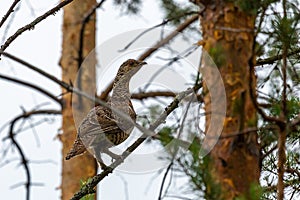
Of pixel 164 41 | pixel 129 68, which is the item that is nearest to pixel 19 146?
pixel 164 41

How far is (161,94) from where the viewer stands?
6.48m

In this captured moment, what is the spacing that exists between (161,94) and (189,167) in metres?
4.05

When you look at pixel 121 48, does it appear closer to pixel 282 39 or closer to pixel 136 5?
pixel 136 5

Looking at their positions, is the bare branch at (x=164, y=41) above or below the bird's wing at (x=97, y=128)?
above

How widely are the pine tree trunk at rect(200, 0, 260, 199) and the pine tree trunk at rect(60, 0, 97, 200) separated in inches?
86.1

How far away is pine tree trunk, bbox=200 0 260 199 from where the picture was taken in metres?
3.98

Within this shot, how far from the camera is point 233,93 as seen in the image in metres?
4.20

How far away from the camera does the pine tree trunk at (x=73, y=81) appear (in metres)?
6.48

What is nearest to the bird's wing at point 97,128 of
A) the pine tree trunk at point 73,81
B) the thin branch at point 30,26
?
the thin branch at point 30,26

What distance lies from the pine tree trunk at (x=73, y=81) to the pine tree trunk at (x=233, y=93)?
2188 mm

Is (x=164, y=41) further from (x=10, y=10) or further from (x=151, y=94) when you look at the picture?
(x=10, y=10)

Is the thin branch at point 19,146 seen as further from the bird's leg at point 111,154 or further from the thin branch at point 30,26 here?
the thin branch at point 30,26

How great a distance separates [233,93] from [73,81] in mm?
2797

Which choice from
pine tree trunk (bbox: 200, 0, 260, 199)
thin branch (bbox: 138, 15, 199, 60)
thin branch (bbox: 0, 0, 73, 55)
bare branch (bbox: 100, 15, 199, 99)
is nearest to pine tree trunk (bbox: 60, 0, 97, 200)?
bare branch (bbox: 100, 15, 199, 99)
